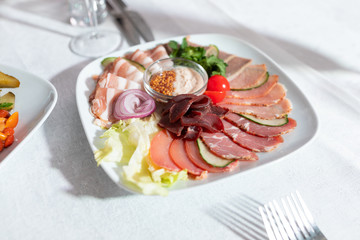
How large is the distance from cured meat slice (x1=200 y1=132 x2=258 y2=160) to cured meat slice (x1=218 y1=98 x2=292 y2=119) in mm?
286

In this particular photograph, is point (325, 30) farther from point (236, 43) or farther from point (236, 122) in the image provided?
point (236, 122)

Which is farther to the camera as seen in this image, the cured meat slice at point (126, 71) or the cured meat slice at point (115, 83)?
the cured meat slice at point (126, 71)

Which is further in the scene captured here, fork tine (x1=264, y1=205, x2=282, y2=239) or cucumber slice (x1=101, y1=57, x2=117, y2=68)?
cucumber slice (x1=101, y1=57, x2=117, y2=68)

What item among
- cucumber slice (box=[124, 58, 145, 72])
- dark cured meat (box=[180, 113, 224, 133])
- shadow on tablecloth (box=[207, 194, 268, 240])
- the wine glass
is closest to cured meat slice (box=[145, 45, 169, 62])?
cucumber slice (box=[124, 58, 145, 72])

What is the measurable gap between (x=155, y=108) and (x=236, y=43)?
42.8 inches

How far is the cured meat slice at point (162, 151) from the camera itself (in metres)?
1.90

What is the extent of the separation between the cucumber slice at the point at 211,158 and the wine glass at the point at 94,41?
1.45 m

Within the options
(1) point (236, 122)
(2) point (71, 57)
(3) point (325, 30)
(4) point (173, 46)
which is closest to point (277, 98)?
(1) point (236, 122)

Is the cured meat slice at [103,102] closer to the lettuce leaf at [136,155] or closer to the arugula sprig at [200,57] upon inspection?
the lettuce leaf at [136,155]

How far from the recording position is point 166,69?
2.59m

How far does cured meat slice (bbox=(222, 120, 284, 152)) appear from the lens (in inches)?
81.7

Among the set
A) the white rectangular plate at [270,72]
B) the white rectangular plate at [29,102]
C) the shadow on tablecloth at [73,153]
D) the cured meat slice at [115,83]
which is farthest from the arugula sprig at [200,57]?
the white rectangular plate at [29,102]

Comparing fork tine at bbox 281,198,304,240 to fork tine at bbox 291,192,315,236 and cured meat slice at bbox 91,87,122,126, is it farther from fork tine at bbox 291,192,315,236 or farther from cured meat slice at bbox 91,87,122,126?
cured meat slice at bbox 91,87,122,126

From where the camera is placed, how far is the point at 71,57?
2.94m
